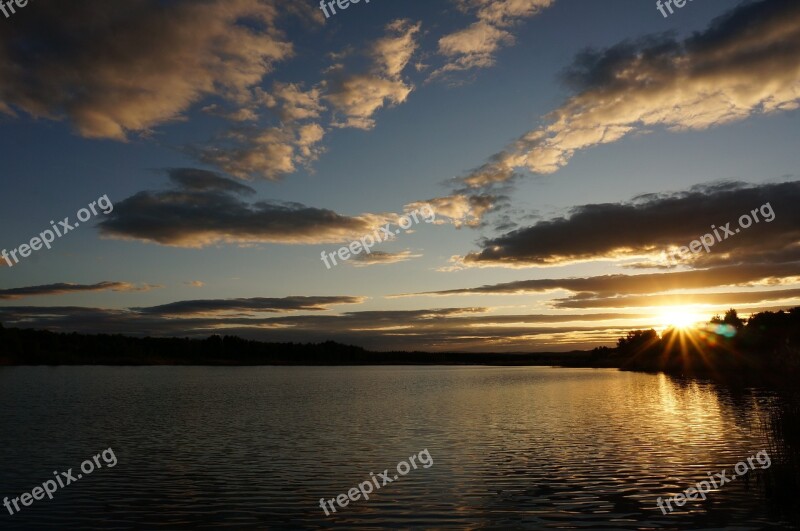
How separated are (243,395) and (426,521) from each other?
60737mm

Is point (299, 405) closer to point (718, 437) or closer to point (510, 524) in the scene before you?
point (718, 437)

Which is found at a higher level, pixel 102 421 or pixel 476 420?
pixel 102 421

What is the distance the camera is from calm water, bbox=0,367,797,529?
20516mm

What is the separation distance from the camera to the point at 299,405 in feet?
206

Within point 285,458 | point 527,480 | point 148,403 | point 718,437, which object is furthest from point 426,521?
point 148,403

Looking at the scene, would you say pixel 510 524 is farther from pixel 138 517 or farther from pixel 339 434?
pixel 339 434

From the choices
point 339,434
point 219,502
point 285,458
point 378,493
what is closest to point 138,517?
point 219,502

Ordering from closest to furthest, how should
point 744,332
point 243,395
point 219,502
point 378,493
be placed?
point 219,502 < point 378,493 < point 243,395 < point 744,332

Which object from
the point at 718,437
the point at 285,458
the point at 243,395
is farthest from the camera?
the point at 243,395

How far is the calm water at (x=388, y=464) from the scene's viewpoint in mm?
20516

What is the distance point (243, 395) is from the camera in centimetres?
7662

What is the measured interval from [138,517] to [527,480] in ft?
50.3

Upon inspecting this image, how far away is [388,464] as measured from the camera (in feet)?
98.8

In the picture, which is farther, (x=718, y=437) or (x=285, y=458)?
(x=718, y=437)
